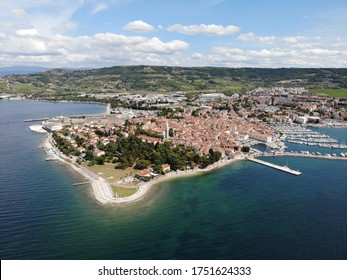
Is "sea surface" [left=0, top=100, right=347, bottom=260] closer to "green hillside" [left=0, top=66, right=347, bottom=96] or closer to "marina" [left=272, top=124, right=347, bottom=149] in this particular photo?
"marina" [left=272, top=124, right=347, bottom=149]

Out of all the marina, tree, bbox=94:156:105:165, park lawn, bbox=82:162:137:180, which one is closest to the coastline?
park lawn, bbox=82:162:137:180

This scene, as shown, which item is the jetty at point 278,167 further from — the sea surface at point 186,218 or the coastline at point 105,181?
the coastline at point 105,181

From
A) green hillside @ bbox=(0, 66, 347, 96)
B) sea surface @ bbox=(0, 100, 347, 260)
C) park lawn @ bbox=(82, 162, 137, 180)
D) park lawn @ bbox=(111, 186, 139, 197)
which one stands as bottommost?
sea surface @ bbox=(0, 100, 347, 260)

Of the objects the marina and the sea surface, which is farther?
the marina

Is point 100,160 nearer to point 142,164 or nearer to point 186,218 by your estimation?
point 142,164

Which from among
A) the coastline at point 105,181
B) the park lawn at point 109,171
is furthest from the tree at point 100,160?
the coastline at point 105,181

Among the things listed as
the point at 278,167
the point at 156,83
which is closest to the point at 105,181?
the point at 278,167

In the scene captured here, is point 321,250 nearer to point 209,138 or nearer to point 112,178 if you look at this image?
point 112,178
